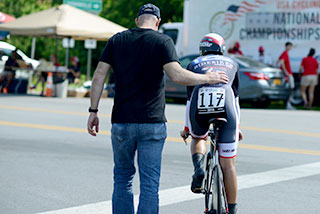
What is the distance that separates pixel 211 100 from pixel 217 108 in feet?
0.26

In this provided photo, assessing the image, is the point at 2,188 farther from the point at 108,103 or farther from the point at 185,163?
the point at 108,103

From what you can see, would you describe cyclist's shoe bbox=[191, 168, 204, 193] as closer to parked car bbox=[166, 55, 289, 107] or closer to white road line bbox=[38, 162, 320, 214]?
white road line bbox=[38, 162, 320, 214]

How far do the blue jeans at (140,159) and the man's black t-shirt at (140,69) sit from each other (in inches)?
2.9

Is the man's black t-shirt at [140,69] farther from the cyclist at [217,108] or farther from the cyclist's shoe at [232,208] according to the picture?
the cyclist's shoe at [232,208]

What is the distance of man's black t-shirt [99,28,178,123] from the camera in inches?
191

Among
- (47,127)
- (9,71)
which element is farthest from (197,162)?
(9,71)

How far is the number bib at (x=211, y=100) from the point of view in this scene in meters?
5.40

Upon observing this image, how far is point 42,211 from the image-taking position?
641 centimetres

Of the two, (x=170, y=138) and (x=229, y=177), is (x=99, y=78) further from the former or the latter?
(x=170, y=138)

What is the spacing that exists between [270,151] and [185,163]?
1936 millimetres

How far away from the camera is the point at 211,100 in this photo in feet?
17.8

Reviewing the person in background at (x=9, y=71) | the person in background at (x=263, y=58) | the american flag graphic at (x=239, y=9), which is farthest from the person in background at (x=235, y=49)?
the person in background at (x=9, y=71)

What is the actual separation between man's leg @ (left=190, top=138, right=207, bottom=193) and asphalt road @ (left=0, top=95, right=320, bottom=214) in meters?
0.98

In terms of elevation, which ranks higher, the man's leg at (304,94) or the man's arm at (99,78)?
the man's arm at (99,78)
